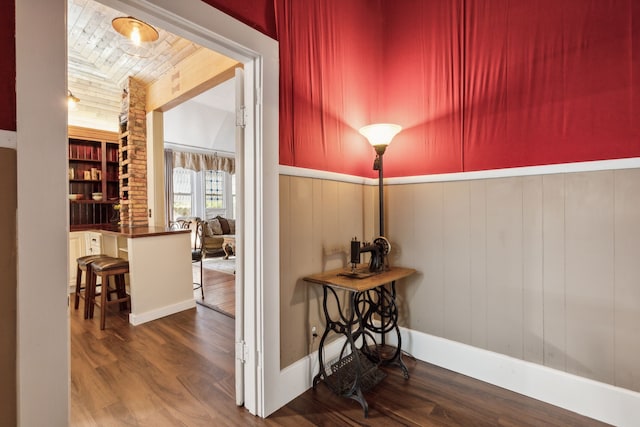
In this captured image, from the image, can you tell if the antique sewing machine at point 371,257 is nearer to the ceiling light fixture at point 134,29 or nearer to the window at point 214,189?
the ceiling light fixture at point 134,29

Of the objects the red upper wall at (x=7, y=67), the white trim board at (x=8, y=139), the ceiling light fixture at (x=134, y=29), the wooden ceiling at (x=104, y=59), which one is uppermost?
the wooden ceiling at (x=104, y=59)

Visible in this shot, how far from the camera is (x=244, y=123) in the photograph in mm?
1728

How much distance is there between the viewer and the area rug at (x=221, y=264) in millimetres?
5475

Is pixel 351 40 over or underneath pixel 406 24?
underneath

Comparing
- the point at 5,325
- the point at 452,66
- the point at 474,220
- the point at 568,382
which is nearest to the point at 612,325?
the point at 568,382

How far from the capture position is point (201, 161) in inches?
301

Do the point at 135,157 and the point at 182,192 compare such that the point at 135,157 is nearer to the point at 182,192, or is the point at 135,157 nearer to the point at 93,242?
the point at 93,242

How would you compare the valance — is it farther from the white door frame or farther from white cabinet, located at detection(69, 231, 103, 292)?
the white door frame

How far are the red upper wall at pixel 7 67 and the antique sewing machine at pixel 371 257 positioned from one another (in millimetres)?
1633

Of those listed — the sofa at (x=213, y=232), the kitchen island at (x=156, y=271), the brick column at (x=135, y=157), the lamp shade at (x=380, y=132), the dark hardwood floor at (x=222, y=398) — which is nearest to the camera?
the dark hardwood floor at (x=222, y=398)

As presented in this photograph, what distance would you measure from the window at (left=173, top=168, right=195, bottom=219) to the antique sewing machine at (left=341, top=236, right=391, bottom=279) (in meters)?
6.48

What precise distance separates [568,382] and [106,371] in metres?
2.94

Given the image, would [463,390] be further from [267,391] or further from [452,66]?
[452,66]

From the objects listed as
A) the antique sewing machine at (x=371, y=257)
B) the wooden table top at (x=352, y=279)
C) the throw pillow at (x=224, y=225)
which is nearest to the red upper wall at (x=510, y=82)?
the antique sewing machine at (x=371, y=257)
